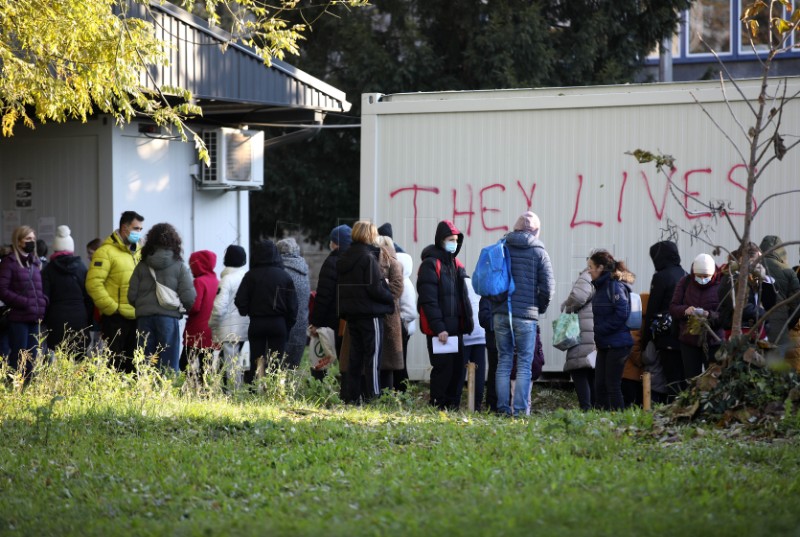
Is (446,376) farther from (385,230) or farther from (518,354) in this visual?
(385,230)

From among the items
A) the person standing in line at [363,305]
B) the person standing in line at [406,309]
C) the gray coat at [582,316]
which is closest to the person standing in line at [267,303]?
the person standing in line at [363,305]

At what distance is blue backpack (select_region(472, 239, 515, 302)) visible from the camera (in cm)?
1038

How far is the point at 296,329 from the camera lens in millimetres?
12016

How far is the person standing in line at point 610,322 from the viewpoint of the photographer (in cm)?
1067

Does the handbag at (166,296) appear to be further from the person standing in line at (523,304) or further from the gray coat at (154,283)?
the person standing in line at (523,304)

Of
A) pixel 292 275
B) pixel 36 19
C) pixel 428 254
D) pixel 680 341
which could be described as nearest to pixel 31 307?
pixel 292 275

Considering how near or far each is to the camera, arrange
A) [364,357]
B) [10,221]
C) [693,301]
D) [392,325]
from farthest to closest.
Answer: [10,221] → [392,325] → [364,357] → [693,301]

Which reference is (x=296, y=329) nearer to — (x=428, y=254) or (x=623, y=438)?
(x=428, y=254)

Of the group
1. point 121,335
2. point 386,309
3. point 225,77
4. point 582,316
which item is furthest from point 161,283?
point 225,77

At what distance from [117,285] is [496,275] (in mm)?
4008

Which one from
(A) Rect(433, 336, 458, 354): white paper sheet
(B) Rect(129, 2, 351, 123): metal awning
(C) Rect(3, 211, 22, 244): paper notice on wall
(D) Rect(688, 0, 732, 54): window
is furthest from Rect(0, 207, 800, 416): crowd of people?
(D) Rect(688, 0, 732, 54): window

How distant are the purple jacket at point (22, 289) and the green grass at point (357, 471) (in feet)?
7.69

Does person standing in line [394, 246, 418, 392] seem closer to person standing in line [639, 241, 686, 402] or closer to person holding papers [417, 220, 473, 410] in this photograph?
person holding papers [417, 220, 473, 410]

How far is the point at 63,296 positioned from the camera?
12141 mm
